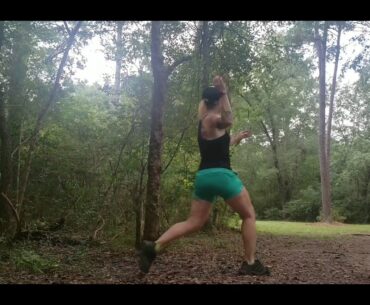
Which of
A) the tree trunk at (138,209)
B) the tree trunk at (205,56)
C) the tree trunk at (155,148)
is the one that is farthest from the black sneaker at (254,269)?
A: the tree trunk at (205,56)

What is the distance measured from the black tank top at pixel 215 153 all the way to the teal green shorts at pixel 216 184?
0.16 ft

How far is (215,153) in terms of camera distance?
4.12 metres

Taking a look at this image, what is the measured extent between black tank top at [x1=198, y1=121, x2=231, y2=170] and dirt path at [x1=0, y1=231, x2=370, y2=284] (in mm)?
1077

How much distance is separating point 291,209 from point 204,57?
23.4 meters

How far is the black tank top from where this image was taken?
13.4ft

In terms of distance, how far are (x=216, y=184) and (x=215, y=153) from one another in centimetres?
27

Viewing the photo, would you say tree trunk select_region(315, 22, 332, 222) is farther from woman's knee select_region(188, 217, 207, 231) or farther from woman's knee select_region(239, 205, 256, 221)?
woman's knee select_region(188, 217, 207, 231)

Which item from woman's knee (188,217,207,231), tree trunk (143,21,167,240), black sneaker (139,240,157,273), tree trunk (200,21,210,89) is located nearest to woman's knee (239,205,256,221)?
woman's knee (188,217,207,231)

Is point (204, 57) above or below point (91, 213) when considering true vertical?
above

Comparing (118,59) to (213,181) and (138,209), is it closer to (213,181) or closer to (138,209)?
(138,209)

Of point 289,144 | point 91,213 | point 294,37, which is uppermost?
point 294,37
